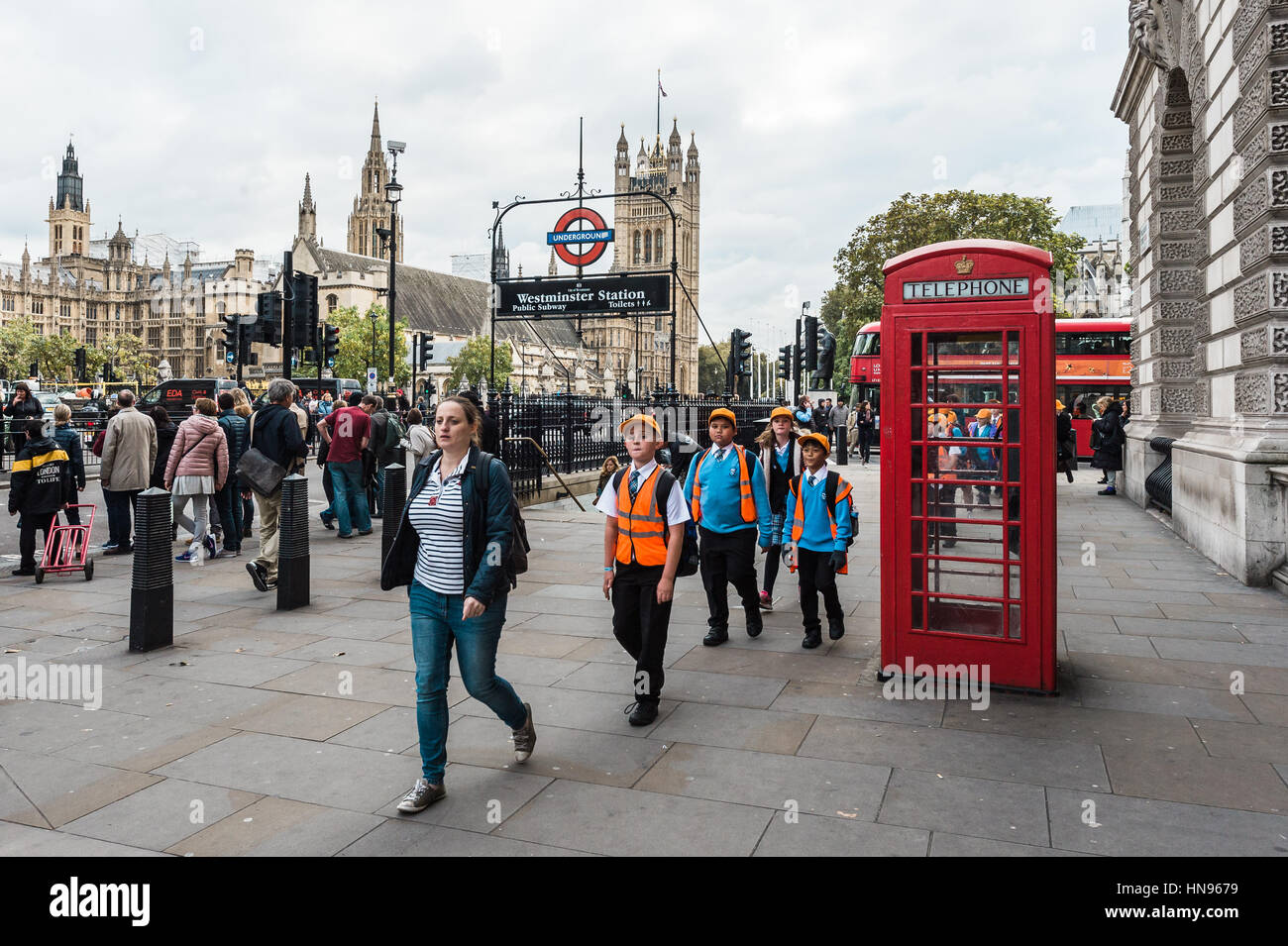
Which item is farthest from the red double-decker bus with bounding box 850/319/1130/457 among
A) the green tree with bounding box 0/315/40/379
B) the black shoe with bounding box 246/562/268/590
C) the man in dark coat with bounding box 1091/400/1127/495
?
the green tree with bounding box 0/315/40/379

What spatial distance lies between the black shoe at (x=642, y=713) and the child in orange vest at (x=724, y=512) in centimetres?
178

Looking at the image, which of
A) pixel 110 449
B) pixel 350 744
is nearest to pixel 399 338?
pixel 110 449

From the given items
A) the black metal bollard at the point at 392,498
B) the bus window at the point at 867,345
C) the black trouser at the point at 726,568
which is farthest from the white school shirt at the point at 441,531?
the bus window at the point at 867,345

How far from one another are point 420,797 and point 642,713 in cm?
151

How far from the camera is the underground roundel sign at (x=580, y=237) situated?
19.2 m

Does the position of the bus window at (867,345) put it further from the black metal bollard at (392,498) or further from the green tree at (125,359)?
the green tree at (125,359)

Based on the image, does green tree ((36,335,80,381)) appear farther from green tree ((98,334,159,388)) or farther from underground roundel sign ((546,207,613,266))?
underground roundel sign ((546,207,613,266))

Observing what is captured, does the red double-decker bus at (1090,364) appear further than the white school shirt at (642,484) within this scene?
Yes

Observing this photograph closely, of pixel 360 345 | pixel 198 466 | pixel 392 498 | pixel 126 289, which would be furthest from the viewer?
pixel 126 289

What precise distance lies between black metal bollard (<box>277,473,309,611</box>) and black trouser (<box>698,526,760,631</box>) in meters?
3.64

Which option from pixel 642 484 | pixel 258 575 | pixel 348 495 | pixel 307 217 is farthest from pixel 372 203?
pixel 642 484

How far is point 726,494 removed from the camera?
6855 millimetres

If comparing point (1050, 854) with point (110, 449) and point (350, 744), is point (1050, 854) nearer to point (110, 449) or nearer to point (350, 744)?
point (350, 744)

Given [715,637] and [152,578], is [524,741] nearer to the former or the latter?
[715,637]
